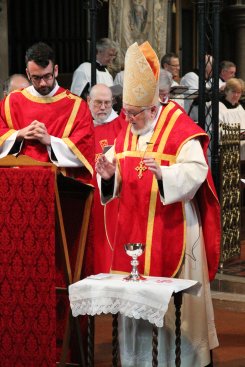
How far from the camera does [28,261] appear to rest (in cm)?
497

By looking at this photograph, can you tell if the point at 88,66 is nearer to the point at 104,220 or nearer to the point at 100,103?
the point at 100,103

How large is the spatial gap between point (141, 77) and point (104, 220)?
50.7 inches

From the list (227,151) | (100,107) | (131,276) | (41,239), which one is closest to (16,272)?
(41,239)

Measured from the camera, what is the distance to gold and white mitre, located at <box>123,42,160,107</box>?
4.99m

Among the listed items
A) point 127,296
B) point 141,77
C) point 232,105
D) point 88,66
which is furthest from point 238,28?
point 127,296

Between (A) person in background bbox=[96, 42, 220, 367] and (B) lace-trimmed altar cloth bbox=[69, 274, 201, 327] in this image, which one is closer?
(B) lace-trimmed altar cloth bbox=[69, 274, 201, 327]

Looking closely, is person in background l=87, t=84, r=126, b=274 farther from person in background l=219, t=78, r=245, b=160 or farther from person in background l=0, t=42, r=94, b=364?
person in background l=219, t=78, r=245, b=160

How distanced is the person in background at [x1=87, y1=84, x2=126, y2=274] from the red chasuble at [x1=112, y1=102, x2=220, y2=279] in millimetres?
252

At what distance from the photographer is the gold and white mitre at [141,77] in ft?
16.4

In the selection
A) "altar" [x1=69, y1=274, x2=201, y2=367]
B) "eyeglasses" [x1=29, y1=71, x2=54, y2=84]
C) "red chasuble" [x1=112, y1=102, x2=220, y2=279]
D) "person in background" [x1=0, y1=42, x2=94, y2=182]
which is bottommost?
"altar" [x1=69, y1=274, x2=201, y2=367]

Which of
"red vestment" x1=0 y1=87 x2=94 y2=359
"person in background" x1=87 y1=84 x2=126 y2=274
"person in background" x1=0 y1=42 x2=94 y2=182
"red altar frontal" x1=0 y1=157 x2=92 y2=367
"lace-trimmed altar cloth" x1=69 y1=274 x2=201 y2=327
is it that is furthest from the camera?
"person in background" x1=87 y1=84 x2=126 y2=274

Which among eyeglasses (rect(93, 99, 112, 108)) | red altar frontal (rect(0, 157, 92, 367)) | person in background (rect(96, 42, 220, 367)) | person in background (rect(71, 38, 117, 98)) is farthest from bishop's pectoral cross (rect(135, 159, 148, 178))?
person in background (rect(71, 38, 117, 98))

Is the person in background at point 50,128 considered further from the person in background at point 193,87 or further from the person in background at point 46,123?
the person in background at point 193,87

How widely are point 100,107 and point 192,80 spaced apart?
516 cm
